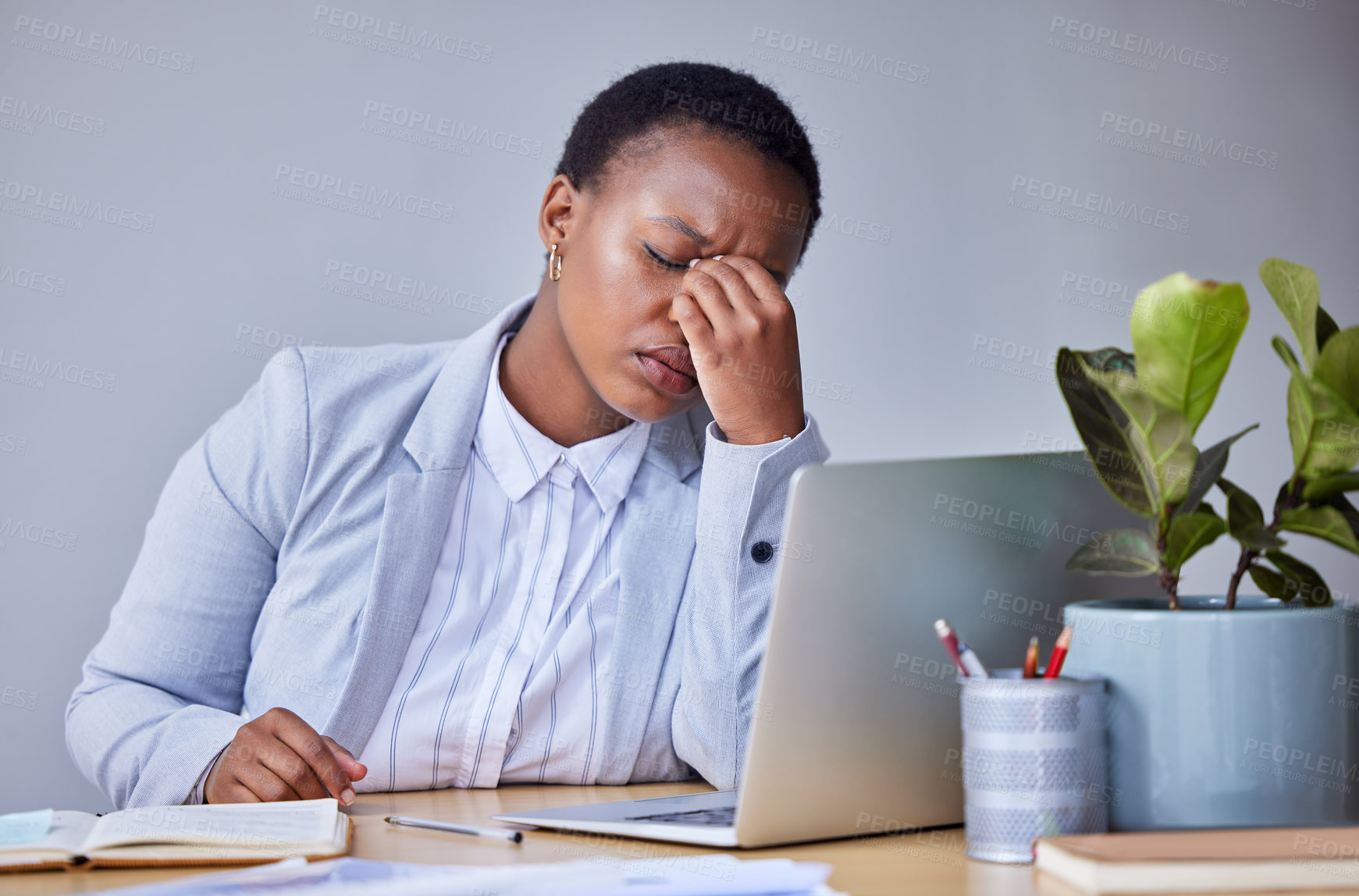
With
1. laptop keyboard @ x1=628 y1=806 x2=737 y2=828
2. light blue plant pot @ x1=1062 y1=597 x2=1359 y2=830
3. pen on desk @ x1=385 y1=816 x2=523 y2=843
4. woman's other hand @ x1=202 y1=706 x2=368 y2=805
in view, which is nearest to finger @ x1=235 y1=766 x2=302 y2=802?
woman's other hand @ x1=202 y1=706 x2=368 y2=805

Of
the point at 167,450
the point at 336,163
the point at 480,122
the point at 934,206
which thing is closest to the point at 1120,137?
the point at 934,206

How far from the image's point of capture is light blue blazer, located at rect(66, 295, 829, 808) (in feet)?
4.15

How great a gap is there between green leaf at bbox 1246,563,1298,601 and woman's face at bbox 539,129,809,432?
0.77 metres

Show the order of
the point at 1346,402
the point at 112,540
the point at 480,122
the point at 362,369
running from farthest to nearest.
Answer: the point at 480,122 → the point at 112,540 → the point at 362,369 → the point at 1346,402

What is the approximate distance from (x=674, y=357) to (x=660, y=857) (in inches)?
30.7

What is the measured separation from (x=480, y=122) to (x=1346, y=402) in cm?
195

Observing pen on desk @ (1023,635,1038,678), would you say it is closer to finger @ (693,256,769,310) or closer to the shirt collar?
finger @ (693,256,769,310)

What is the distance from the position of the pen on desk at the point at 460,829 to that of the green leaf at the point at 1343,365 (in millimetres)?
680

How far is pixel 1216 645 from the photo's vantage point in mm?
736

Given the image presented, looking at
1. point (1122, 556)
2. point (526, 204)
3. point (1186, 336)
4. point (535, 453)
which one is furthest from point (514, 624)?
point (526, 204)

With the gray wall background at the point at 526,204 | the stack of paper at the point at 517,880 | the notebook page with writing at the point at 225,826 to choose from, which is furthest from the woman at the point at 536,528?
the gray wall background at the point at 526,204

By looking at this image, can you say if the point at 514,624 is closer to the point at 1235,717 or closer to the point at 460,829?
the point at 460,829

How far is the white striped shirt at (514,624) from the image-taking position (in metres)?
A: 1.38

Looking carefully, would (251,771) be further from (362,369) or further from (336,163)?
(336,163)
